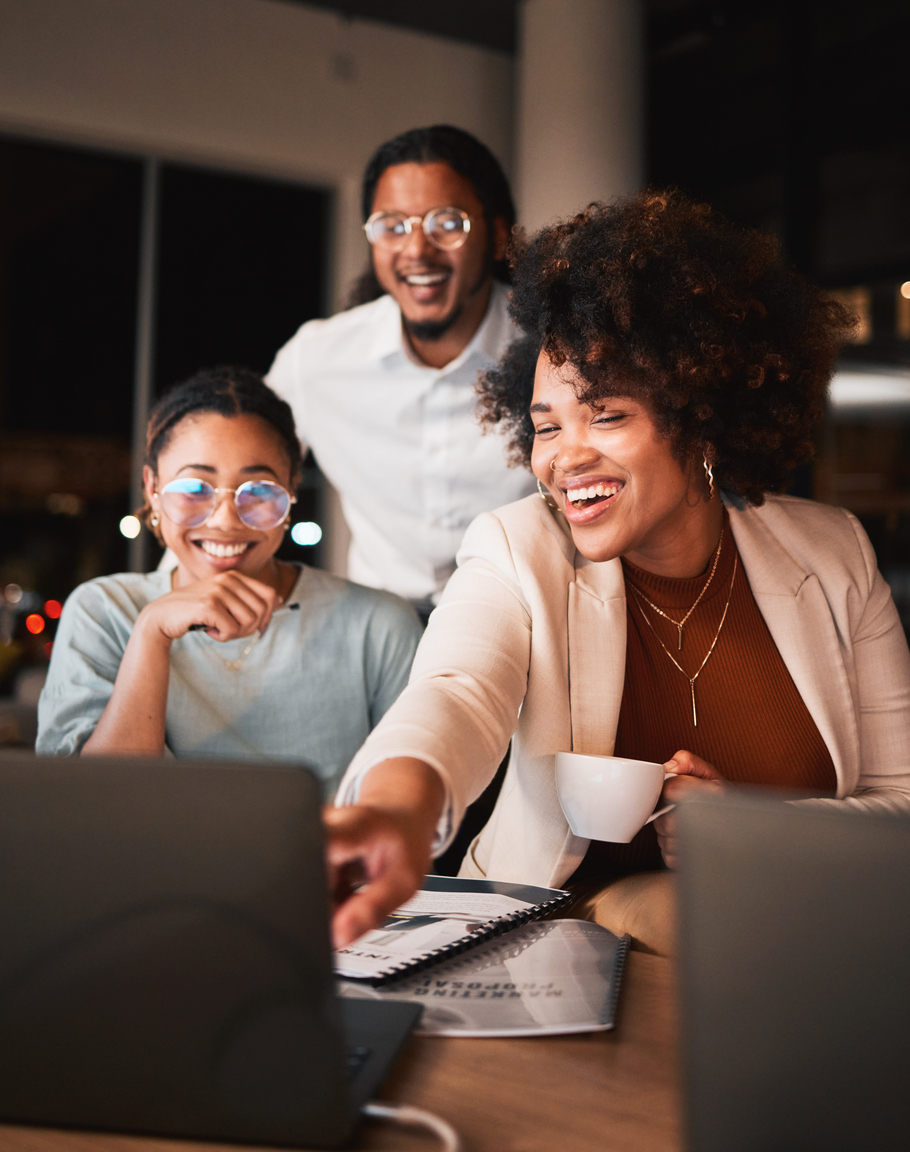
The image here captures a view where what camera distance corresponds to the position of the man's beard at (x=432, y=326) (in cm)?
237

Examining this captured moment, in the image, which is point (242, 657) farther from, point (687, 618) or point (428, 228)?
point (428, 228)

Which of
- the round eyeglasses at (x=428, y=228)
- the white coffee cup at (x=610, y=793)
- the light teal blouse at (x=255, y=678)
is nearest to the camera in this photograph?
the white coffee cup at (x=610, y=793)

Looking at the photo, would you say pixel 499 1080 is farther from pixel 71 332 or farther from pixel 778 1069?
pixel 71 332

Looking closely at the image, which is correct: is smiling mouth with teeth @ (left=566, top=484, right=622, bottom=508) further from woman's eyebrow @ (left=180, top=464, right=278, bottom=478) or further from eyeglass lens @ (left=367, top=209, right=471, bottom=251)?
eyeglass lens @ (left=367, top=209, right=471, bottom=251)

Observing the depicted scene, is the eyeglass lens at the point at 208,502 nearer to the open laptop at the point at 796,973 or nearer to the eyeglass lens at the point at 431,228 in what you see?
the eyeglass lens at the point at 431,228

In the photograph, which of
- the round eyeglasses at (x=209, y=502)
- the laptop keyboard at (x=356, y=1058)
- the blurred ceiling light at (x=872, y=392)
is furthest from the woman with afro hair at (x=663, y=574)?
the blurred ceiling light at (x=872, y=392)

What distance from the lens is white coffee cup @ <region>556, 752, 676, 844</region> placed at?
110 centimetres

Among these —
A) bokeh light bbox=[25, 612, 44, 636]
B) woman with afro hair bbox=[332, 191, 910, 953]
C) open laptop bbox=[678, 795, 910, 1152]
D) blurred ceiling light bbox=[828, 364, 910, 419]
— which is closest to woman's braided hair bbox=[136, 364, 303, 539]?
woman with afro hair bbox=[332, 191, 910, 953]

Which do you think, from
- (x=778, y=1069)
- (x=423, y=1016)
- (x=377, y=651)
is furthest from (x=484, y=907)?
(x=377, y=651)

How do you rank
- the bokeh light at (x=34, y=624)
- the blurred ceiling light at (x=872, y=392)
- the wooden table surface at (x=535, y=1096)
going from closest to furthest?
the wooden table surface at (x=535, y=1096)
the bokeh light at (x=34, y=624)
the blurred ceiling light at (x=872, y=392)

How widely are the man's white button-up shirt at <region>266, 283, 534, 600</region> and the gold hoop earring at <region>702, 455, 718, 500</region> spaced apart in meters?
0.76

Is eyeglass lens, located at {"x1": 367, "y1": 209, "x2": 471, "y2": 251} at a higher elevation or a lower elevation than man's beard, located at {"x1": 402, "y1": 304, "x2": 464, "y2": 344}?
higher

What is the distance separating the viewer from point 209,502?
169cm

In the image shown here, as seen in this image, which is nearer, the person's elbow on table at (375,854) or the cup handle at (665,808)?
the person's elbow on table at (375,854)
